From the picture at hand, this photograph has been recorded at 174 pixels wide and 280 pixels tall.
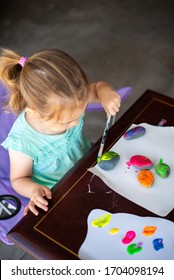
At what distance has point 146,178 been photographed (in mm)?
927

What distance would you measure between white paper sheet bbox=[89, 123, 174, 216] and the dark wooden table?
0.06 ft

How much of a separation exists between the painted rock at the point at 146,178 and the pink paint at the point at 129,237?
128 mm

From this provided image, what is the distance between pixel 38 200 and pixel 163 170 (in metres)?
0.31

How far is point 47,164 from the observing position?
3.74ft

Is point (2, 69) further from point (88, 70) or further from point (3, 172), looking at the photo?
point (88, 70)

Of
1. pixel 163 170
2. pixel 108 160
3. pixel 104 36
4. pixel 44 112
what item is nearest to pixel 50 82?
pixel 44 112

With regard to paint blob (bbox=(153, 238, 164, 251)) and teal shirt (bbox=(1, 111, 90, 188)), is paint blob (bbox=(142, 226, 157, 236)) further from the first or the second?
teal shirt (bbox=(1, 111, 90, 188))

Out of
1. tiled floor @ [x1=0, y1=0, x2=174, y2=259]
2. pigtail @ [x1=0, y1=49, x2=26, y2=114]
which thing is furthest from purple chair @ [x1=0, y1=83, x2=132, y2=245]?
tiled floor @ [x1=0, y1=0, x2=174, y2=259]

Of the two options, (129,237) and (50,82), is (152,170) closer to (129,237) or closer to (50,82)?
(129,237)

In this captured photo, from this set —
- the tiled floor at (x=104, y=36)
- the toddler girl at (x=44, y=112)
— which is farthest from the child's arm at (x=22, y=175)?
the tiled floor at (x=104, y=36)

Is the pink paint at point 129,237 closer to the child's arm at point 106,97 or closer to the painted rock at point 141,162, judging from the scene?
the painted rock at point 141,162

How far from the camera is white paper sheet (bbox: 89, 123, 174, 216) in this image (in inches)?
35.1

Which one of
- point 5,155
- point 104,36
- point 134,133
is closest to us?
point 134,133

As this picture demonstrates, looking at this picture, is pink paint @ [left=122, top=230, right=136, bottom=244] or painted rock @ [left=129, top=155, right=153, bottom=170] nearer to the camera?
pink paint @ [left=122, top=230, right=136, bottom=244]
